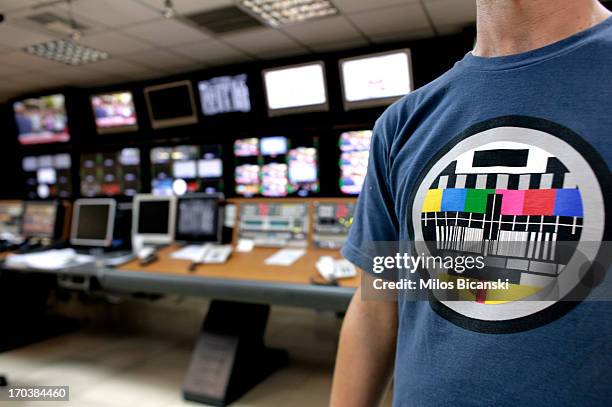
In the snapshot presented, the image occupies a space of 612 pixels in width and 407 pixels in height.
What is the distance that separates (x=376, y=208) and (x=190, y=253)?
2580 millimetres

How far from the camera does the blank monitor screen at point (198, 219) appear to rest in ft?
10.6

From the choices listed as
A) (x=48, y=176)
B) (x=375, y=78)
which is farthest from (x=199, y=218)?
(x=48, y=176)

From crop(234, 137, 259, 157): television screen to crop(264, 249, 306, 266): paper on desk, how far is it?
1944 millimetres

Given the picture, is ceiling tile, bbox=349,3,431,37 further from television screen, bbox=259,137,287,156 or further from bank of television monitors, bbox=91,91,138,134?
bank of television monitors, bbox=91,91,138,134

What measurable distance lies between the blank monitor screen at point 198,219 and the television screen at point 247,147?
1.40 m

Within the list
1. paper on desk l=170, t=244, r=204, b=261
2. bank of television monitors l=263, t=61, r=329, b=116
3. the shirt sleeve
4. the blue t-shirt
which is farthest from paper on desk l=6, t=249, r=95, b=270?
the blue t-shirt

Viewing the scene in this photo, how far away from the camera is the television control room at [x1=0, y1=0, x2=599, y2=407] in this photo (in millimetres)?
2729

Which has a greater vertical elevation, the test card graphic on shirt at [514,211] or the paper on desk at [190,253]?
the test card graphic on shirt at [514,211]

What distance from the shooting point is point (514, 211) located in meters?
0.49

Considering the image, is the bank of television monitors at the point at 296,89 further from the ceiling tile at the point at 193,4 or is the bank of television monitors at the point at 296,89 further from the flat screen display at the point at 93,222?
the flat screen display at the point at 93,222

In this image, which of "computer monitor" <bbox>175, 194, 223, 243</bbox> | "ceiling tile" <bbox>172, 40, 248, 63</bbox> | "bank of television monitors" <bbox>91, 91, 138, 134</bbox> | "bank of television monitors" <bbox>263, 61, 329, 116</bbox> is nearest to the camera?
"computer monitor" <bbox>175, 194, 223, 243</bbox>

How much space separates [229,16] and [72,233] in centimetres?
229

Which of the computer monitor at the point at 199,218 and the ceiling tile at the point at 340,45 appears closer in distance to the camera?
the computer monitor at the point at 199,218

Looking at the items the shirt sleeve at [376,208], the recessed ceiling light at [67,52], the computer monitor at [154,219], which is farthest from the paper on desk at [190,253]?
the recessed ceiling light at [67,52]
